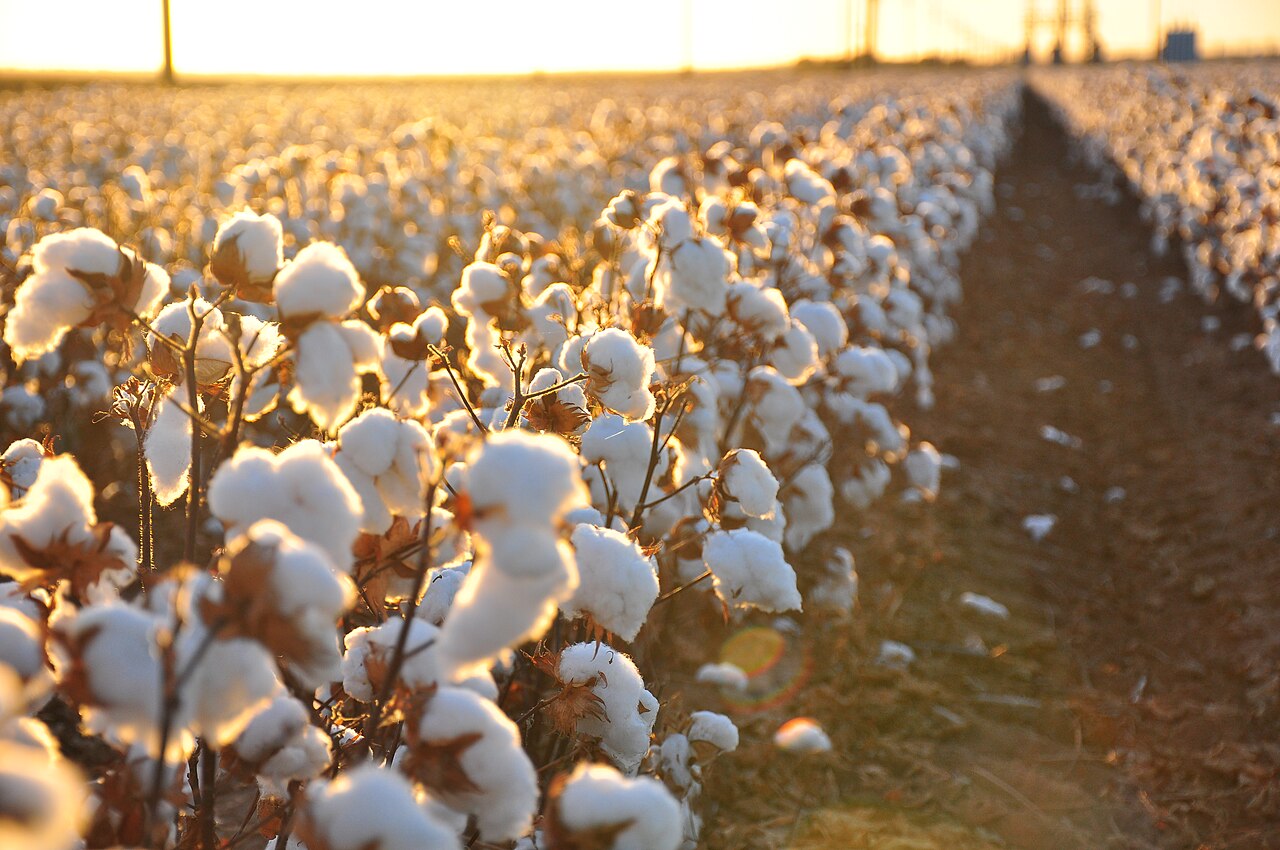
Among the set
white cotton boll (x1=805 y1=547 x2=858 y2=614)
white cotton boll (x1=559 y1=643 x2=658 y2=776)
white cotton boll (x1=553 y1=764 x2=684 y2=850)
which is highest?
white cotton boll (x1=553 y1=764 x2=684 y2=850)

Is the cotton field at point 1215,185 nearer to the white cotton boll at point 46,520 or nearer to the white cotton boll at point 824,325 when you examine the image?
the white cotton boll at point 824,325

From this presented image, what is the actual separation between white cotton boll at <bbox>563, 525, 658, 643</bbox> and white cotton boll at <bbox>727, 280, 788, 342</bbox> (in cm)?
131

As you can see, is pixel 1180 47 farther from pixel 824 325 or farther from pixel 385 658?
pixel 385 658

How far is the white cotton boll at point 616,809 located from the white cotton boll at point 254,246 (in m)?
0.86

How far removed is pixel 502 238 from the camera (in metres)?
3.30

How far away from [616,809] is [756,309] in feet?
6.37

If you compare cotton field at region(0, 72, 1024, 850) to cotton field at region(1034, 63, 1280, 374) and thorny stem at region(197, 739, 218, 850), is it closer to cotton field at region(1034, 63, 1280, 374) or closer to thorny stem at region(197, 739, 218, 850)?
thorny stem at region(197, 739, 218, 850)

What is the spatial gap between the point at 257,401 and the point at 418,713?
0.85 meters

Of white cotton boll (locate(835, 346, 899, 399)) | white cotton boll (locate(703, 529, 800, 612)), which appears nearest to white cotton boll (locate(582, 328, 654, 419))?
white cotton boll (locate(703, 529, 800, 612))

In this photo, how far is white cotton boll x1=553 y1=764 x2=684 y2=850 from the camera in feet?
3.71

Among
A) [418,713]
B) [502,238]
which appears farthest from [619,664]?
[502,238]

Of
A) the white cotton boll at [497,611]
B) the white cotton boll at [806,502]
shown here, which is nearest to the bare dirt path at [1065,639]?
the white cotton boll at [806,502]

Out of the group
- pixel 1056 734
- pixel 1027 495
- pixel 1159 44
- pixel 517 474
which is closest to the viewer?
pixel 517 474

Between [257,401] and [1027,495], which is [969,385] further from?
[257,401]
